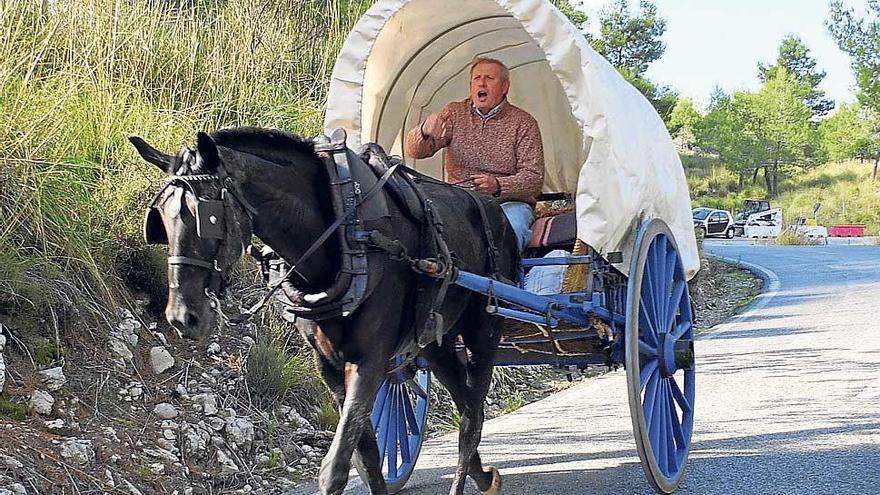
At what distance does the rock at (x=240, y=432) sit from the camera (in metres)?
5.97

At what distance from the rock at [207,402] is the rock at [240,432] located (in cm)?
11

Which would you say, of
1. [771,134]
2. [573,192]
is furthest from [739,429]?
[771,134]

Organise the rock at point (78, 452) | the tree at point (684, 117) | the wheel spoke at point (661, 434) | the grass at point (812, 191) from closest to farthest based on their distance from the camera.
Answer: the rock at point (78, 452) < the wheel spoke at point (661, 434) < the grass at point (812, 191) < the tree at point (684, 117)

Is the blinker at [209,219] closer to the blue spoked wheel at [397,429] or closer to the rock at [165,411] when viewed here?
the blue spoked wheel at [397,429]

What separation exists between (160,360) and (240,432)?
70 centimetres

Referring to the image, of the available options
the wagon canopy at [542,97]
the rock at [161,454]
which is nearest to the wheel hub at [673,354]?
the wagon canopy at [542,97]

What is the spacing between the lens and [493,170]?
5.82 meters

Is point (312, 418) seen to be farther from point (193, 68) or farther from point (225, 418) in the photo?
point (193, 68)

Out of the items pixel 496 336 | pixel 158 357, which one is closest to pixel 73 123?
pixel 158 357

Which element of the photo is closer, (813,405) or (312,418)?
(312,418)

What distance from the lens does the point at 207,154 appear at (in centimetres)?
349

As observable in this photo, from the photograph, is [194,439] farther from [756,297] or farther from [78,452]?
[756,297]

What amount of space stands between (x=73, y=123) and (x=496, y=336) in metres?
3.47

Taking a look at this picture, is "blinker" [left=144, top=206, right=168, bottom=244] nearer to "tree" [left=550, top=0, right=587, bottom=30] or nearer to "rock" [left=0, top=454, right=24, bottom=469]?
"rock" [left=0, top=454, right=24, bottom=469]
